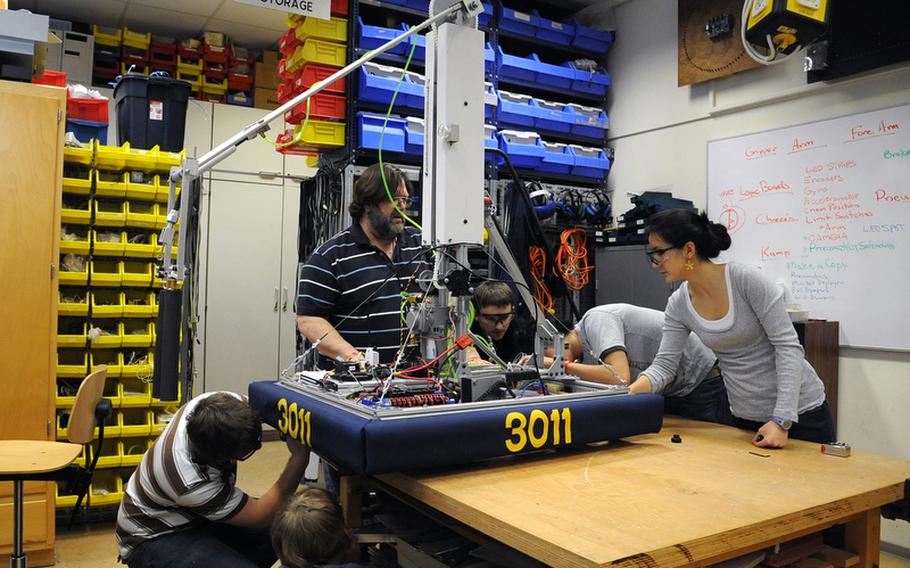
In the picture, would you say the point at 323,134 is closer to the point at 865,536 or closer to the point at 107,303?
the point at 107,303

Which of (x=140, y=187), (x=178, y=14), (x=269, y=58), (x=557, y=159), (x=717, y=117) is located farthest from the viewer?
(x=269, y=58)

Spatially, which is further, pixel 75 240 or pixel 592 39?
pixel 592 39

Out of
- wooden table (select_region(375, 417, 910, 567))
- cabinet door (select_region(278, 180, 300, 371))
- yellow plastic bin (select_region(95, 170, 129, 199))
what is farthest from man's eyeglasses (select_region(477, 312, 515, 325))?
cabinet door (select_region(278, 180, 300, 371))

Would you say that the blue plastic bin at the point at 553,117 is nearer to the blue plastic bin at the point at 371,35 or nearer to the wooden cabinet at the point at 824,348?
the blue plastic bin at the point at 371,35

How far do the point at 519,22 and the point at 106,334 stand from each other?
3145 mm

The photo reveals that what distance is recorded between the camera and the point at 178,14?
5.26 meters

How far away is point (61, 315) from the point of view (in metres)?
3.51

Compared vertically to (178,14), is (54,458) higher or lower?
lower

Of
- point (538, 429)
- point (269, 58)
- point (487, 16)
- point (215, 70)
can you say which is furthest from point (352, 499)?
point (269, 58)

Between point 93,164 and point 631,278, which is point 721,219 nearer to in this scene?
point 631,278

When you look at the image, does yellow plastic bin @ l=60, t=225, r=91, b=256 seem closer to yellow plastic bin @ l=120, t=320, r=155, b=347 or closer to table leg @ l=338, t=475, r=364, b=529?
yellow plastic bin @ l=120, t=320, r=155, b=347

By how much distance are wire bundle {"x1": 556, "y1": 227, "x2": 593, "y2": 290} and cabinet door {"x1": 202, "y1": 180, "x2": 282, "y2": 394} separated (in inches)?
97.4

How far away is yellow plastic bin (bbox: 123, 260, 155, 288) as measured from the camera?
142 inches

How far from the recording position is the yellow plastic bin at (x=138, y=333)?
11.9 ft
